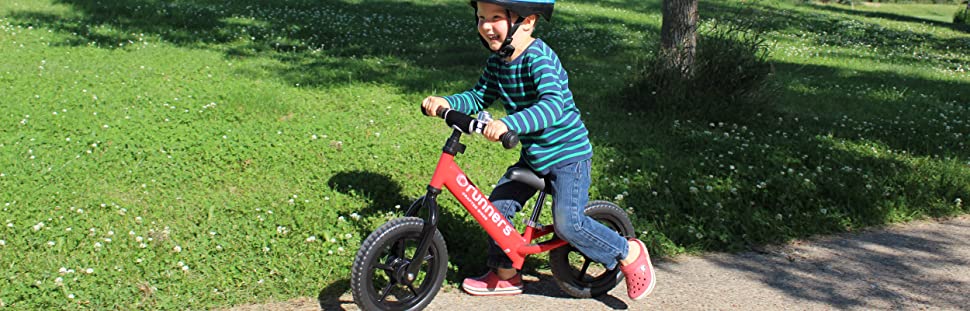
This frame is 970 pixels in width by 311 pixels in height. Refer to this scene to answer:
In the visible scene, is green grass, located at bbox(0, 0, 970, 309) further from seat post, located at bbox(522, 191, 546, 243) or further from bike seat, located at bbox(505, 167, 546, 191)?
bike seat, located at bbox(505, 167, 546, 191)

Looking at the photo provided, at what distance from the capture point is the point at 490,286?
4.42 m

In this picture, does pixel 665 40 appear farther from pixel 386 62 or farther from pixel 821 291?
pixel 821 291

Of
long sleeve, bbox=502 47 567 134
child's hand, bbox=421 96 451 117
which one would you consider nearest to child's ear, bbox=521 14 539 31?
long sleeve, bbox=502 47 567 134

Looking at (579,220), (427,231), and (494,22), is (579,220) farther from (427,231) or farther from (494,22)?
(494,22)

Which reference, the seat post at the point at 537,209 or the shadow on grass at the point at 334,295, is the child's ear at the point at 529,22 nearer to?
the seat post at the point at 537,209

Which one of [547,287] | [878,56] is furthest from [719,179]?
[878,56]

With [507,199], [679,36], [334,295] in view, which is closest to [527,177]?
[507,199]

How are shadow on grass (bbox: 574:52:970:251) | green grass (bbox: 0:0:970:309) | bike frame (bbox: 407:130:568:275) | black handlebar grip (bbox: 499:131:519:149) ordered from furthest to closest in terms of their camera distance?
shadow on grass (bbox: 574:52:970:251) < green grass (bbox: 0:0:970:309) < bike frame (bbox: 407:130:568:275) < black handlebar grip (bbox: 499:131:519:149)

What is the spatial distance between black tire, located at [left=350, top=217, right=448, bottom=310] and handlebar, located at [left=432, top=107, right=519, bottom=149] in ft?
1.65

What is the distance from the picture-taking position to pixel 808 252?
17.3ft

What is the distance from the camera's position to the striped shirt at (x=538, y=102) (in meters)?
3.75

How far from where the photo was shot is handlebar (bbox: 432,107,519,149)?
3439 mm

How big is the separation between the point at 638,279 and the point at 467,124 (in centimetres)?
129

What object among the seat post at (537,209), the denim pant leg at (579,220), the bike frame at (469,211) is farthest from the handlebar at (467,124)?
the seat post at (537,209)
